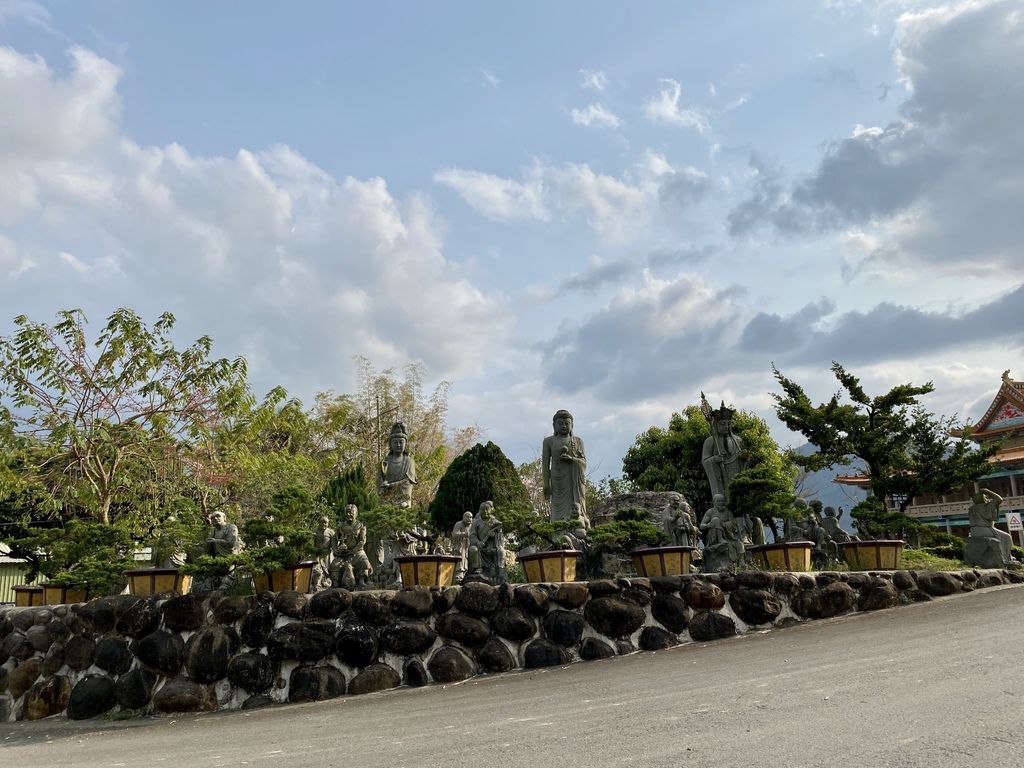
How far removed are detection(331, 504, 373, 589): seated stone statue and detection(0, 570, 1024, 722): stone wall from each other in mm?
874

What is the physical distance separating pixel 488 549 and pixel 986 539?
30.8 feet

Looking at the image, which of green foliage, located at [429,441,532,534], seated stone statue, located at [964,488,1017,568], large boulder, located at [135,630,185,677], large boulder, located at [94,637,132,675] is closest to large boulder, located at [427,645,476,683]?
large boulder, located at [135,630,185,677]

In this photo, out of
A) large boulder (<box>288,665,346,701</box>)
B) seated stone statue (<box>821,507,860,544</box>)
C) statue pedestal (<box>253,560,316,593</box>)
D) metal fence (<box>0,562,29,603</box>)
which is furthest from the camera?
metal fence (<box>0,562,29,603</box>)

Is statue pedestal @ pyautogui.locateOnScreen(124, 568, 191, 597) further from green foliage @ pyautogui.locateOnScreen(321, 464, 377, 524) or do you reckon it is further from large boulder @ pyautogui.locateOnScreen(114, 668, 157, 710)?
green foliage @ pyautogui.locateOnScreen(321, 464, 377, 524)

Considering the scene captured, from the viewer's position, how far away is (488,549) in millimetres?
11219

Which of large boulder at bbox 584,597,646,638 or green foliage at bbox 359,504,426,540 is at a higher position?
green foliage at bbox 359,504,426,540

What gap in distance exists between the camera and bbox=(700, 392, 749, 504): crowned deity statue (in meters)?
14.1

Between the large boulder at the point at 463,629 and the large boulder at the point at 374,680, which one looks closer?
the large boulder at the point at 374,680

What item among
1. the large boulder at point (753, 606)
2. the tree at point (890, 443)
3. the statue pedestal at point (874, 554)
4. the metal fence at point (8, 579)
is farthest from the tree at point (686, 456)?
the metal fence at point (8, 579)

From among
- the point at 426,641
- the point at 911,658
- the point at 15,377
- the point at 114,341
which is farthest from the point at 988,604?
the point at 15,377

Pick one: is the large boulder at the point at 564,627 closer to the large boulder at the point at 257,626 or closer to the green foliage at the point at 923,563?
the large boulder at the point at 257,626

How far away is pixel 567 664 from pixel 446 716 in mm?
2814

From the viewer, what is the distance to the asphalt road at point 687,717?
15.9 feet

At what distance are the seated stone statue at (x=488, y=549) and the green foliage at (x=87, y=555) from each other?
4895 mm
